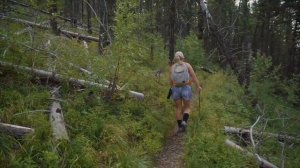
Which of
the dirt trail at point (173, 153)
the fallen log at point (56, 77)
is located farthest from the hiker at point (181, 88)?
the fallen log at point (56, 77)

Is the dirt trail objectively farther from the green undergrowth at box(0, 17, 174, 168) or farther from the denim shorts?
the denim shorts

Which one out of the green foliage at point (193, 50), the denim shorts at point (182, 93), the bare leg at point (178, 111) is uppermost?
the green foliage at point (193, 50)

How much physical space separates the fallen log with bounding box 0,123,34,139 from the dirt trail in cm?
262

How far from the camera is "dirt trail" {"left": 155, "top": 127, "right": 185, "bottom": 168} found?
7.58 metres

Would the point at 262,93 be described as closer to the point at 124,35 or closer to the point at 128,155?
the point at 124,35

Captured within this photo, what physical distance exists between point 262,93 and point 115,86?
966 centimetres

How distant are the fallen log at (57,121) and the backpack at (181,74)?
2.90 metres

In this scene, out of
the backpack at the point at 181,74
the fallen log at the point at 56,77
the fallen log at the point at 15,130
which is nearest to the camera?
the fallen log at the point at 15,130

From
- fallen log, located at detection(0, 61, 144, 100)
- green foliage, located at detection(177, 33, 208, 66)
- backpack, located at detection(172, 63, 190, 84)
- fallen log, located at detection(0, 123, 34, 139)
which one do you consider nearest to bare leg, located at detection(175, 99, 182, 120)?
backpack, located at detection(172, 63, 190, 84)

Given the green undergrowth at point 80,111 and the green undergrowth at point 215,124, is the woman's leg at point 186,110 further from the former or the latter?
the green undergrowth at point 80,111

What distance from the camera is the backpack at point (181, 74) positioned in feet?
29.8

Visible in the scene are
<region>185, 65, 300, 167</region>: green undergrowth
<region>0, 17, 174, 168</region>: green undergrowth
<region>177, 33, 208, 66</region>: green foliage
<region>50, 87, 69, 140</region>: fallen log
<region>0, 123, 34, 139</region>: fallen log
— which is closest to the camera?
<region>0, 17, 174, 168</region>: green undergrowth

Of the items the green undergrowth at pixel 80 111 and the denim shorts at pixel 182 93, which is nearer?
the green undergrowth at pixel 80 111

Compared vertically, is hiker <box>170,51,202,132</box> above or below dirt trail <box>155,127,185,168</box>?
above
